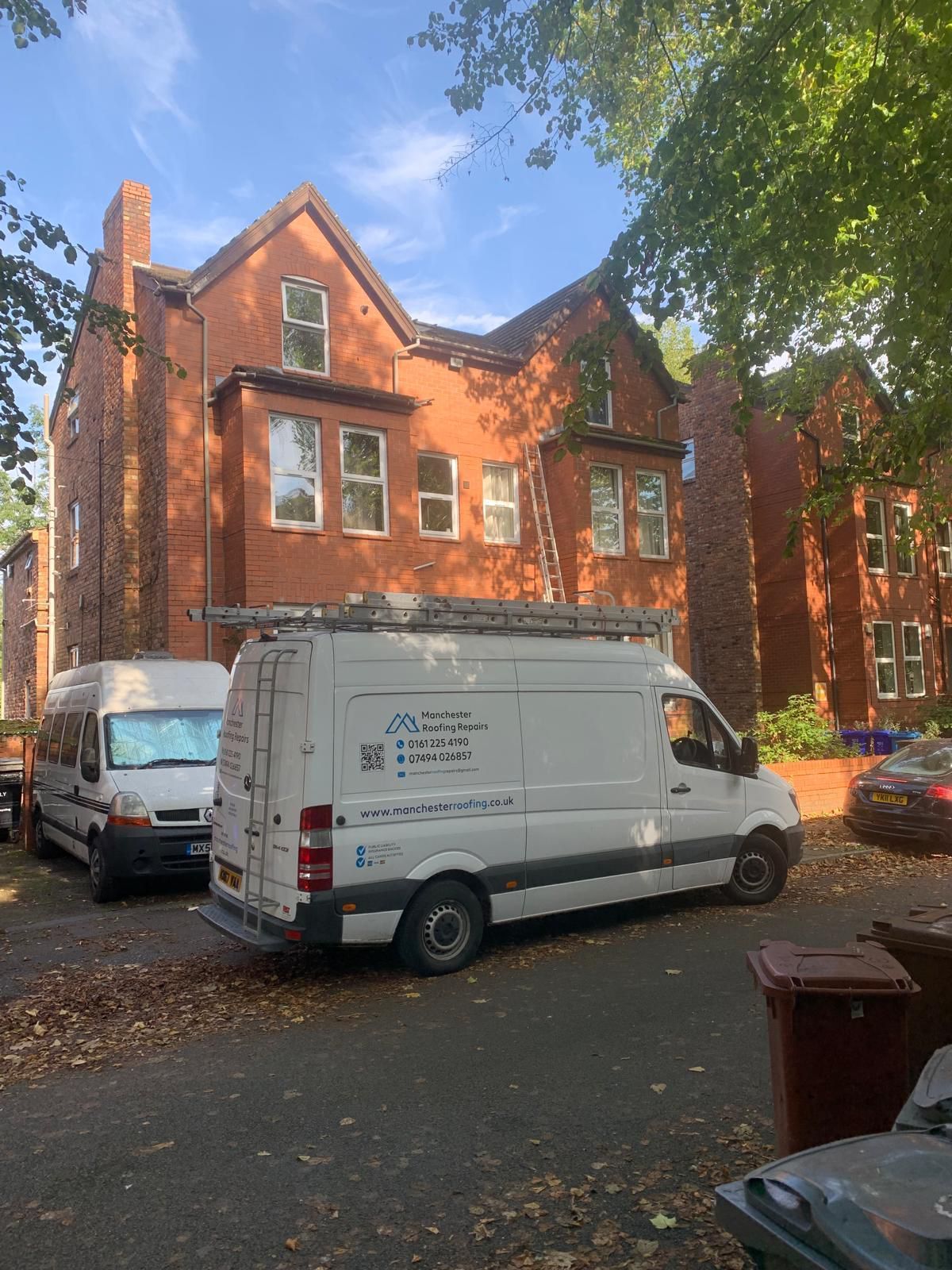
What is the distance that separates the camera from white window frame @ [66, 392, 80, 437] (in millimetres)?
20469

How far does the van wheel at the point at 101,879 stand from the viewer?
31.6ft

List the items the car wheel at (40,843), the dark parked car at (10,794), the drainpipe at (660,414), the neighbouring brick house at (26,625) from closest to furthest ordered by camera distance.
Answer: the car wheel at (40,843), the dark parked car at (10,794), the drainpipe at (660,414), the neighbouring brick house at (26,625)

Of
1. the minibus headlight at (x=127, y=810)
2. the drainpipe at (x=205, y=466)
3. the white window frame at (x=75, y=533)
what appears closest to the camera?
the minibus headlight at (x=127, y=810)

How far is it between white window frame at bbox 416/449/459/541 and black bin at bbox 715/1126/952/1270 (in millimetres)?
14965

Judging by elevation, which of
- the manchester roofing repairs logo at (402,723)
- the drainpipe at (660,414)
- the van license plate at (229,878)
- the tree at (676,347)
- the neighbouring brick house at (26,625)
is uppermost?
the tree at (676,347)

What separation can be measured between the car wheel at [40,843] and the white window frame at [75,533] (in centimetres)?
846

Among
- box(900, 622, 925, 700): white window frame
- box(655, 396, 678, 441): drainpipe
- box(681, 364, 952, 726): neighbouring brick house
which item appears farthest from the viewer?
box(900, 622, 925, 700): white window frame

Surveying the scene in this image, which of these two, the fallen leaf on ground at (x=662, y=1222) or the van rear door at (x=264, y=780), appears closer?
the fallen leaf on ground at (x=662, y=1222)

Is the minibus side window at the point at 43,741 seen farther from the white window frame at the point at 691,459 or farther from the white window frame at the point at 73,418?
the white window frame at the point at 691,459

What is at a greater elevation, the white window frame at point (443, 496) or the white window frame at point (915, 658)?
the white window frame at point (443, 496)

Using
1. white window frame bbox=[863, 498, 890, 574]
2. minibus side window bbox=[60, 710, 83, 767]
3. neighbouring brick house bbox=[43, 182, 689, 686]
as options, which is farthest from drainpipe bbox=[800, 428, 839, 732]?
minibus side window bbox=[60, 710, 83, 767]

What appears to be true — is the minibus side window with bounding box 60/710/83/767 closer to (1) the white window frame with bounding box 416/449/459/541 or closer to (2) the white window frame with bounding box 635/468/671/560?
(1) the white window frame with bounding box 416/449/459/541

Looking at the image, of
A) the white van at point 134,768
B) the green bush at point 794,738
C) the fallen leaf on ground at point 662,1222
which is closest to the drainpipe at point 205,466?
the white van at point 134,768

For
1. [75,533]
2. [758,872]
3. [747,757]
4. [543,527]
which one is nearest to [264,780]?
[747,757]
